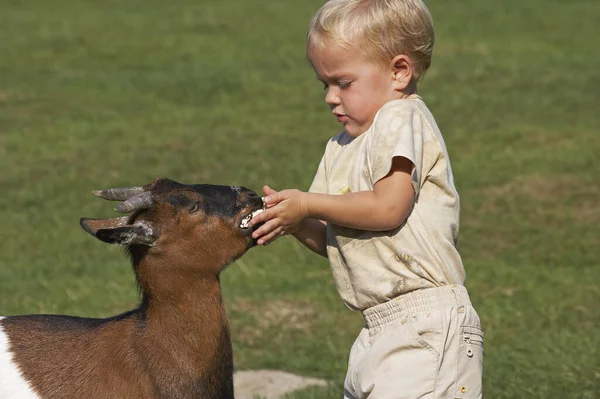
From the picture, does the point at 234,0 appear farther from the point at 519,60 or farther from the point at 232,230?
the point at 232,230

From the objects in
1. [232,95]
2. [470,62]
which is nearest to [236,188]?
[232,95]

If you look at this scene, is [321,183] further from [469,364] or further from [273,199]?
[469,364]

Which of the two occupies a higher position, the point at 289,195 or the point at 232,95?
the point at 289,195

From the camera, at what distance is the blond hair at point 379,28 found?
5.23 m

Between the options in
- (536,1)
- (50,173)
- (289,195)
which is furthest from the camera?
(536,1)

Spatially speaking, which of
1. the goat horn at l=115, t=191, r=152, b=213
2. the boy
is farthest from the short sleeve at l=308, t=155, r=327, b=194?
the goat horn at l=115, t=191, r=152, b=213

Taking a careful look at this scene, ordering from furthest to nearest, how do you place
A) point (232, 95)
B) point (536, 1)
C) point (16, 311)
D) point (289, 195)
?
point (536, 1), point (232, 95), point (16, 311), point (289, 195)

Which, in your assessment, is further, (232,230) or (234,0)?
(234,0)

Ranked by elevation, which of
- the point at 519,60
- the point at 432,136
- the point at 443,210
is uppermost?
the point at 432,136

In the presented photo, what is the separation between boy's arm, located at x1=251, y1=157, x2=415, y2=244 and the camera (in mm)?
5082

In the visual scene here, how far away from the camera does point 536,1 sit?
22828 mm

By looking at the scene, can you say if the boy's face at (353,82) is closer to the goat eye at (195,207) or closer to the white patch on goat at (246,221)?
the white patch on goat at (246,221)

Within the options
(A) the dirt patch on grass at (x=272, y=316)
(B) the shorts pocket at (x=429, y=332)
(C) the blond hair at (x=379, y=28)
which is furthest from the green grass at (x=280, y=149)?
(C) the blond hair at (x=379, y=28)

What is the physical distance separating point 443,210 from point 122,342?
1580 millimetres
